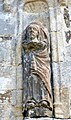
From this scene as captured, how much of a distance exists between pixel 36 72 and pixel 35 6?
148cm

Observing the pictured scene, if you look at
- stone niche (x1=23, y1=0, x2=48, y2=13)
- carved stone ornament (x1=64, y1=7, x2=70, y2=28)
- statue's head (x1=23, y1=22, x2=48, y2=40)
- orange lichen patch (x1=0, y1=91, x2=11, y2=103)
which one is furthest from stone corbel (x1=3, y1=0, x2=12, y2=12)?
orange lichen patch (x1=0, y1=91, x2=11, y2=103)

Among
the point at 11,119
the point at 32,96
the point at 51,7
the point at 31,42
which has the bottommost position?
the point at 11,119

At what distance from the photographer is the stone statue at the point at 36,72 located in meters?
4.32

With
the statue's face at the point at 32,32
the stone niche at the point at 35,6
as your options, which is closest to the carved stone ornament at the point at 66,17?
the stone niche at the point at 35,6

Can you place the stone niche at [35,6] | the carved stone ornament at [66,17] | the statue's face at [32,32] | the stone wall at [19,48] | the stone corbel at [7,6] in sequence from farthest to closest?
the stone niche at [35,6]
the stone corbel at [7,6]
the carved stone ornament at [66,17]
the statue's face at [32,32]
the stone wall at [19,48]

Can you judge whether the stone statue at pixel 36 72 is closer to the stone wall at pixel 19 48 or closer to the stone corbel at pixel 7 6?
the stone wall at pixel 19 48

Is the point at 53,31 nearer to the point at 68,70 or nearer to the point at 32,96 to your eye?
the point at 68,70

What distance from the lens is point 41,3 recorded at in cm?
550

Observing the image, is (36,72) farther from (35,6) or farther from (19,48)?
(35,6)

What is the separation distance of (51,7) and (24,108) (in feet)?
6.31

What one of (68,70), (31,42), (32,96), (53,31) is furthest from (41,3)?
(32,96)

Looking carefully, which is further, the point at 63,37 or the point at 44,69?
the point at 63,37

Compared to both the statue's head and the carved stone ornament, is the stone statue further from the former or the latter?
the carved stone ornament

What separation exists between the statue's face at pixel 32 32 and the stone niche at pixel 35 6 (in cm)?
57
